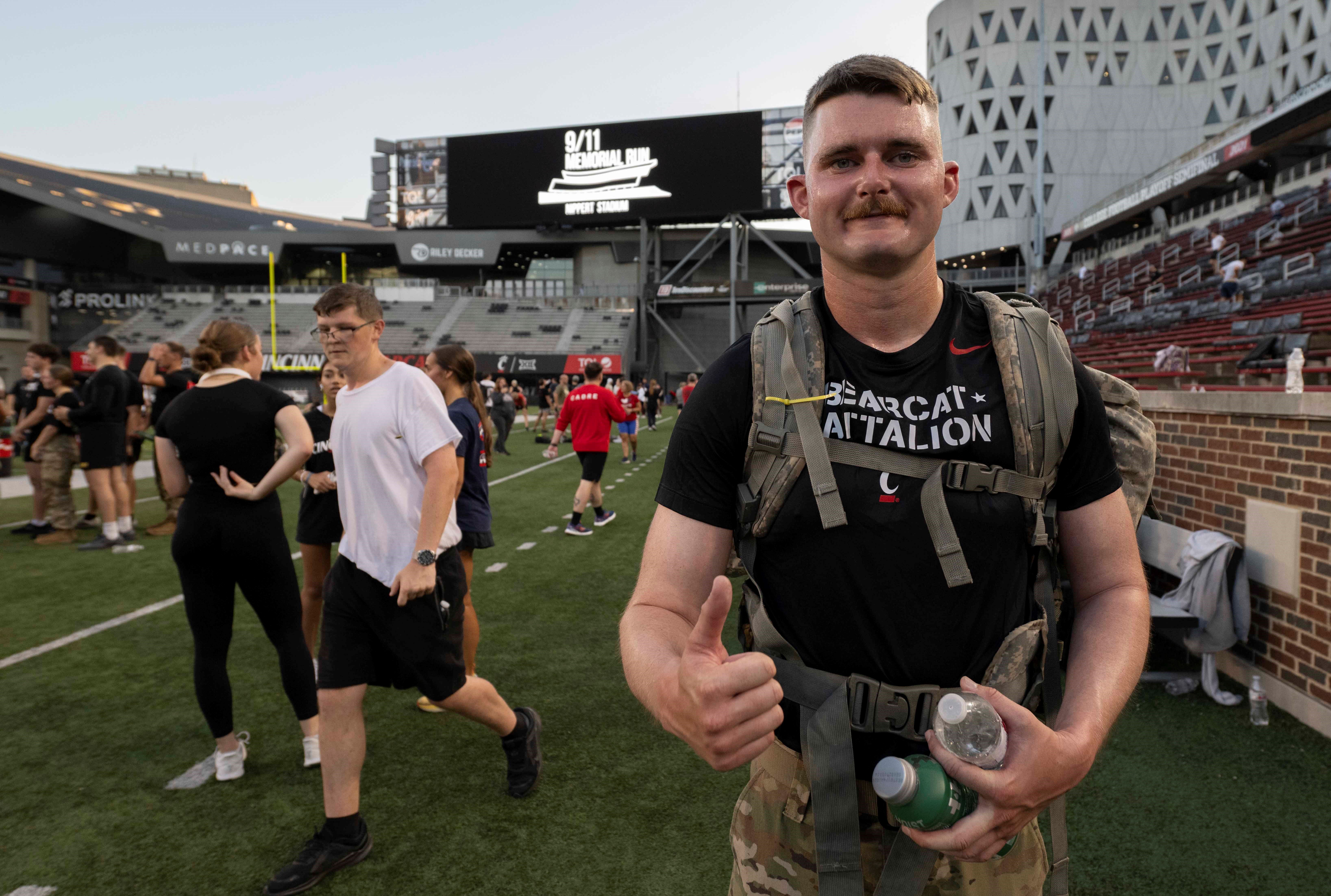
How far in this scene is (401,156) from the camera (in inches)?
2037

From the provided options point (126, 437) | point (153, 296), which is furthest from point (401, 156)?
point (126, 437)

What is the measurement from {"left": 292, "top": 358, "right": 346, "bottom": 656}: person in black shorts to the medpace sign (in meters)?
45.1

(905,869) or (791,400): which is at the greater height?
(791,400)

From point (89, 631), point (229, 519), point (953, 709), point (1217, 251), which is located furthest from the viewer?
point (1217, 251)

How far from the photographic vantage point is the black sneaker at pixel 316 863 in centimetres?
281

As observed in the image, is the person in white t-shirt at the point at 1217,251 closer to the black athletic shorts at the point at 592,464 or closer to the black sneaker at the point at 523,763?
the black athletic shorts at the point at 592,464

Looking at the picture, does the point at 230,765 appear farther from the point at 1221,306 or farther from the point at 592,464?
the point at 1221,306

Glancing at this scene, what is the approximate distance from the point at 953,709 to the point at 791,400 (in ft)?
1.78

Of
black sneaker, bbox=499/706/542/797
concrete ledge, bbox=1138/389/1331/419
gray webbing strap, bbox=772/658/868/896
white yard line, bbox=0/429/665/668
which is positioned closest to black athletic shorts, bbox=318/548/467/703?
black sneaker, bbox=499/706/542/797

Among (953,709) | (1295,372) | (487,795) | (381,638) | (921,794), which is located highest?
(1295,372)

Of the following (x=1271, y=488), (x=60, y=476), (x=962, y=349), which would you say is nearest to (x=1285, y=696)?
(x=1271, y=488)

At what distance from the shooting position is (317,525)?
457 cm

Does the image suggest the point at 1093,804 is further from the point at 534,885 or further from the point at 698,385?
the point at 698,385

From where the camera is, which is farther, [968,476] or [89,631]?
[89,631]
